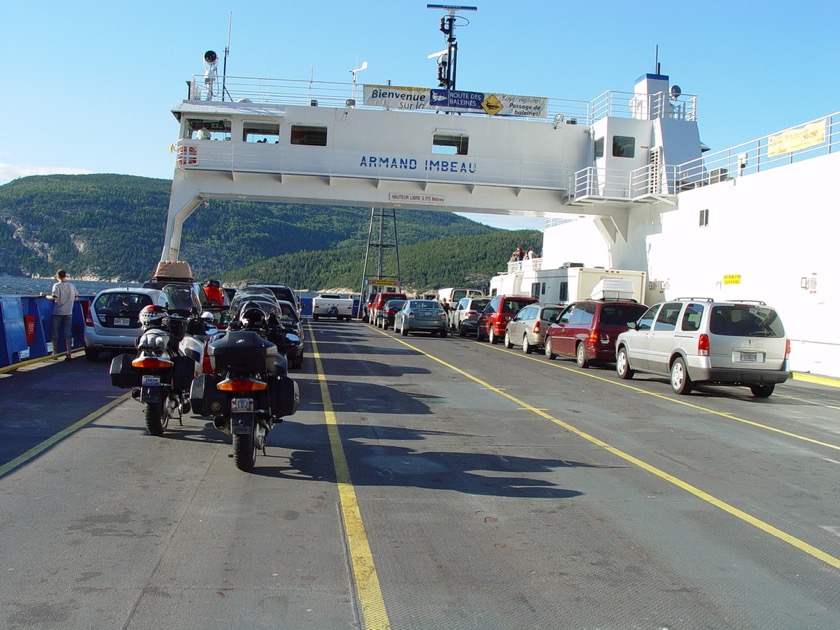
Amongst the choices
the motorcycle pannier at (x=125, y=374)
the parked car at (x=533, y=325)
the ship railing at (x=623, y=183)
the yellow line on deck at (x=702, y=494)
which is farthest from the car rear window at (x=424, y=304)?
the motorcycle pannier at (x=125, y=374)

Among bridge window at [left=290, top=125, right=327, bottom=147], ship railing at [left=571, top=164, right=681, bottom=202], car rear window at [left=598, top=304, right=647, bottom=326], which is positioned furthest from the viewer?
bridge window at [left=290, top=125, right=327, bottom=147]

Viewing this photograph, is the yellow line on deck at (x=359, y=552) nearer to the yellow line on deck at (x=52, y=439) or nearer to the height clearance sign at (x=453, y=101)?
the yellow line on deck at (x=52, y=439)

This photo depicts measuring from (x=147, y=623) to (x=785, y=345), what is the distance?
12993 millimetres

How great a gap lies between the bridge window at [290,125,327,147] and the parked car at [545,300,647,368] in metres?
17.5

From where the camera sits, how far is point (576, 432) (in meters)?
9.96

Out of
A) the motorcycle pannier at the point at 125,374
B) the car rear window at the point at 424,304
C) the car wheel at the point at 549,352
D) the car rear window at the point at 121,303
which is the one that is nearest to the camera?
the motorcycle pannier at the point at 125,374

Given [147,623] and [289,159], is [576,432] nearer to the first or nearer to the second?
[147,623]

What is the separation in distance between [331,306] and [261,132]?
535 inches

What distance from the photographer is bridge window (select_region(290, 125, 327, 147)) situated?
113ft

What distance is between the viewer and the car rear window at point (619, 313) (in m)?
19.5

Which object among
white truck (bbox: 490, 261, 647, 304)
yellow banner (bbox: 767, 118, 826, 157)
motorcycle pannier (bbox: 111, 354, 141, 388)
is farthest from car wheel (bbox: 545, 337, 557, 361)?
motorcycle pannier (bbox: 111, 354, 141, 388)

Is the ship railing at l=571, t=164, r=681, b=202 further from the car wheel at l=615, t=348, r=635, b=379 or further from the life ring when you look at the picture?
the car wheel at l=615, t=348, r=635, b=379

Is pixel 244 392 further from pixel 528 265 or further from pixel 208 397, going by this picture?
pixel 528 265

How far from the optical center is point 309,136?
3466 cm
